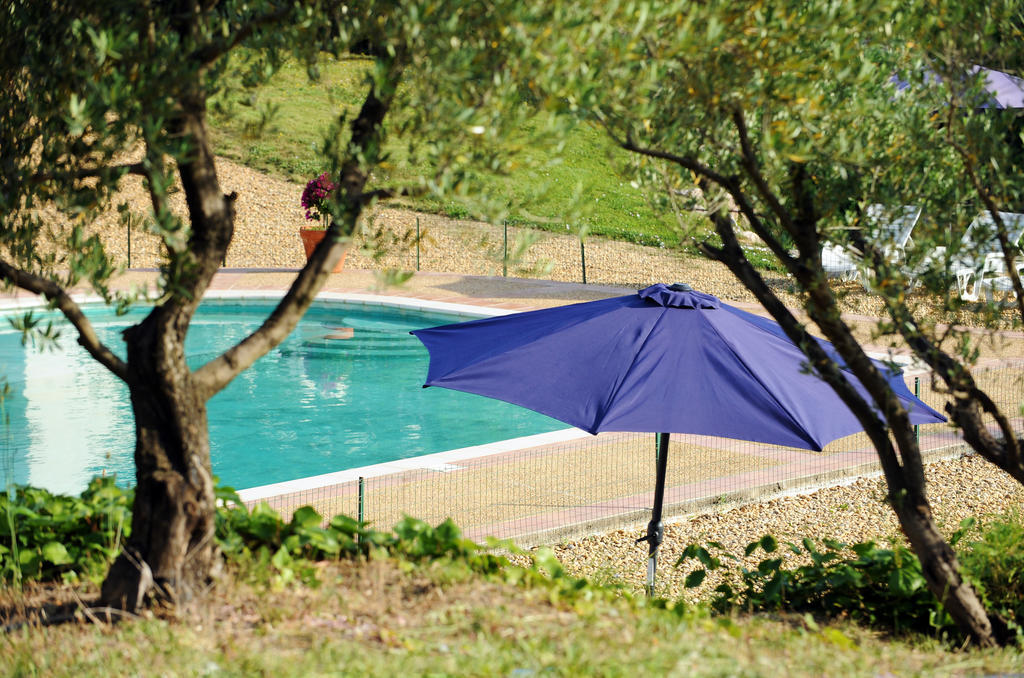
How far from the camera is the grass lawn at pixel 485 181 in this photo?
4473 mm

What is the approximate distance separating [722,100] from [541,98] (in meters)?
0.88

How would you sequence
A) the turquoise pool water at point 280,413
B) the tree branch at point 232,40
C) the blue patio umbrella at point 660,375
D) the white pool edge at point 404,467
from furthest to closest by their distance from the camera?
1. the turquoise pool water at point 280,413
2. the white pool edge at point 404,467
3. the blue patio umbrella at point 660,375
4. the tree branch at point 232,40

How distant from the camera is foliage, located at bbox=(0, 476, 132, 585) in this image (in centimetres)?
514

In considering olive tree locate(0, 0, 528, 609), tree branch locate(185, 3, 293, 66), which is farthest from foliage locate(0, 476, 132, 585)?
→ tree branch locate(185, 3, 293, 66)

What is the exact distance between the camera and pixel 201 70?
4223mm

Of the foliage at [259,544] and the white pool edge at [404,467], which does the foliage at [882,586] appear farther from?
the white pool edge at [404,467]

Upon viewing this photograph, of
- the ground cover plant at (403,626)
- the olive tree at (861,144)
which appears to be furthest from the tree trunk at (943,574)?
the ground cover plant at (403,626)

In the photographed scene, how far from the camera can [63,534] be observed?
547 centimetres

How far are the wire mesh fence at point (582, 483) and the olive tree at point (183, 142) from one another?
2.81 m

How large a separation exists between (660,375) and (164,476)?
135 inches

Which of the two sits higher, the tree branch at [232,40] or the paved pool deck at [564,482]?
the tree branch at [232,40]

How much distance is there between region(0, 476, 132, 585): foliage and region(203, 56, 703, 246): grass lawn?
2245 millimetres

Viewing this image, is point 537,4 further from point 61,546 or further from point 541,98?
point 61,546

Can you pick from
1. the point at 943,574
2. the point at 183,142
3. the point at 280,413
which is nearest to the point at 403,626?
the point at 183,142
